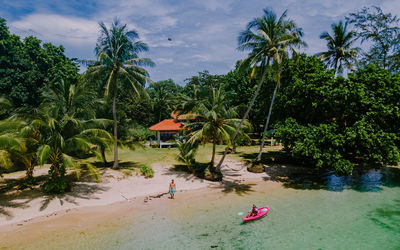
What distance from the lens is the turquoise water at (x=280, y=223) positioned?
11406mm

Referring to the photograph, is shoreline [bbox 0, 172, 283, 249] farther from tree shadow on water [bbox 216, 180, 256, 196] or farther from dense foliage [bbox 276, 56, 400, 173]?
dense foliage [bbox 276, 56, 400, 173]

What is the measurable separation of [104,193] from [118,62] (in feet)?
36.3

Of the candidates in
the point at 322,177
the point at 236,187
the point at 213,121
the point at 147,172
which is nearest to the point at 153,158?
the point at 147,172

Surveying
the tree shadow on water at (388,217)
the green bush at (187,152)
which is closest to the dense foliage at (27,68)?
the green bush at (187,152)

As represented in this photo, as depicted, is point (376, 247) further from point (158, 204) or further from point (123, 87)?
point (123, 87)

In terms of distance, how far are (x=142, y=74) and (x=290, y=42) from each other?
13288 mm

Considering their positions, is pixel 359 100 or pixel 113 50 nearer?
pixel 359 100

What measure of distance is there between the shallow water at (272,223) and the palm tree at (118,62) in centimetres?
918

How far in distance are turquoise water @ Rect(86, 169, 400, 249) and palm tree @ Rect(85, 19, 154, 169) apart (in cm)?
952

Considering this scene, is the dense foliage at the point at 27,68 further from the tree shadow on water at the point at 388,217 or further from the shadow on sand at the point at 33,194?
the tree shadow on water at the point at 388,217

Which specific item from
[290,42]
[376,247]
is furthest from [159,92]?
[376,247]

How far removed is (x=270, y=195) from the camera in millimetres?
18094

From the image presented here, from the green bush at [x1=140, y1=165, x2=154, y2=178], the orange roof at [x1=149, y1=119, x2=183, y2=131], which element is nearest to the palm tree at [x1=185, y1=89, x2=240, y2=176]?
the green bush at [x1=140, y1=165, x2=154, y2=178]

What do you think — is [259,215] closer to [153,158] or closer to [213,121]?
[213,121]
